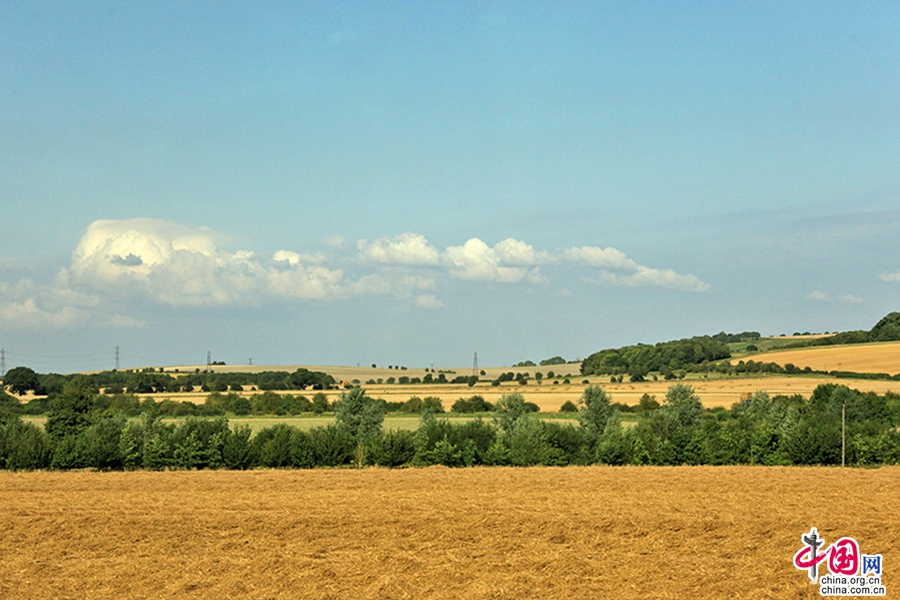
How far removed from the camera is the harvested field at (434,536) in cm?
1616

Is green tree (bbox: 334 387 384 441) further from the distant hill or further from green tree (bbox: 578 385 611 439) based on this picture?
the distant hill

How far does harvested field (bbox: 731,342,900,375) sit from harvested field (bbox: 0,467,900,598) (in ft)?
202

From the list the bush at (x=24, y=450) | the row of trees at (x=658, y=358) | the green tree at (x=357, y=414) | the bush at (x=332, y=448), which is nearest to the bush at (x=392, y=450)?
the bush at (x=332, y=448)

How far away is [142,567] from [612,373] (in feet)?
359

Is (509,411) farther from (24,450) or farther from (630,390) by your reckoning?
(630,390)

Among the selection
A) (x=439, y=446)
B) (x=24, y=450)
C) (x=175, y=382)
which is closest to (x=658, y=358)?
(x=175, y=382)

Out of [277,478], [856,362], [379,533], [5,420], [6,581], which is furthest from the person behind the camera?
[856,362]

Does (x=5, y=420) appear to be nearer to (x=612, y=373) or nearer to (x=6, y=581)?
(x=6, y=581)

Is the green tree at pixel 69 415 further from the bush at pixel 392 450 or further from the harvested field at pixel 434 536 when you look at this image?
the bush at pixel 392 450

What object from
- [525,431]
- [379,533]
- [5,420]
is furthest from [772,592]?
[5,420]

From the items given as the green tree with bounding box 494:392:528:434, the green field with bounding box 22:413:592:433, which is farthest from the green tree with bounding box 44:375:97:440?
the green tree with bounding box 494:392:528:434

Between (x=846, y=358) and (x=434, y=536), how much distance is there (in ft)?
293

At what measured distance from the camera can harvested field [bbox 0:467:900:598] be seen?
16.2m

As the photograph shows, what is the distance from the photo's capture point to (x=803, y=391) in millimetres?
77312
